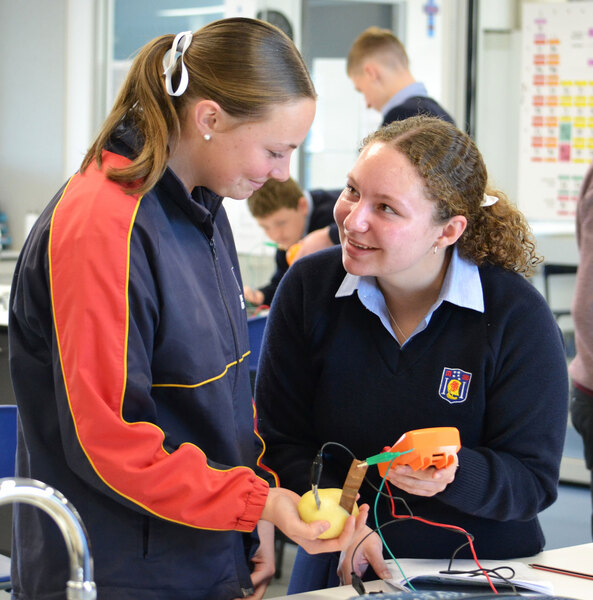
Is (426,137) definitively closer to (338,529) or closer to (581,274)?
(338,529)

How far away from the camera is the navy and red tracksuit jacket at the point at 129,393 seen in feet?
3.54

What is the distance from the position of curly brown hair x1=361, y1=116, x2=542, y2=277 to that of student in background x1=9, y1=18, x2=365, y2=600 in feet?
0.95

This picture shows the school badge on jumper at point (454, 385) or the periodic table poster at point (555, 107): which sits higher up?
the periodic table poster at point (555, 107)

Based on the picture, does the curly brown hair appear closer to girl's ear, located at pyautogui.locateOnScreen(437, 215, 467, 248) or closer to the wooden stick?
girl's ear, located at pyautogui.locateOnScreen(437, 215, 467, 248)

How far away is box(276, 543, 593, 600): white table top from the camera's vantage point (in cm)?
133

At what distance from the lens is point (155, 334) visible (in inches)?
45.9

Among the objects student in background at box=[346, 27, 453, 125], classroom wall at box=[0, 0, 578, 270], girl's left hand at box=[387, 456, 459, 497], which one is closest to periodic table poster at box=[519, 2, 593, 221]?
classroom wall at box=[0, 0, 578, 270]

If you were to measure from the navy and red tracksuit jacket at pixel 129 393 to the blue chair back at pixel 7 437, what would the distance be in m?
0.75

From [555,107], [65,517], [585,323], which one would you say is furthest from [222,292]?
[555,107]

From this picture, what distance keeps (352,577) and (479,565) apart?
0.73ft

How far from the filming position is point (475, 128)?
4484mm

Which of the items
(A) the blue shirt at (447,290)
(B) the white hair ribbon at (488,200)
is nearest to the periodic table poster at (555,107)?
(B) the white hair ribbon at (488,200)

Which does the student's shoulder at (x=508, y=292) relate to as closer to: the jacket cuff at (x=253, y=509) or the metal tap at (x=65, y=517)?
the jacket cuff at (x=253, y=509)

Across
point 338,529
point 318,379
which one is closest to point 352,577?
point 338,529
